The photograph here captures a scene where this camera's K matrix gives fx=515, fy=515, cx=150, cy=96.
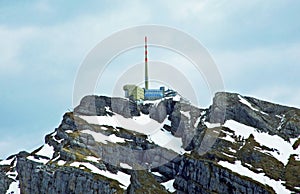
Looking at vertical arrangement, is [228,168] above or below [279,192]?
above

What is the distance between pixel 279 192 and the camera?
185375 millimetres

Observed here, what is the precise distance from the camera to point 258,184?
7298 inches

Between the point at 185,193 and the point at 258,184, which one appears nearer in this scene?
the point at 258,184

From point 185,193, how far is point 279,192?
35860 millimetres

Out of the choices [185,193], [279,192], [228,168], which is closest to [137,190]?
[185,193]

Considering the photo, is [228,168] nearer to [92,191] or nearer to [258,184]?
[258,184]

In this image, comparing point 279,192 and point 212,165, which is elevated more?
point 212,165

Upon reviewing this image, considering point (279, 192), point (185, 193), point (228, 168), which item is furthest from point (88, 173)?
point (279, 192)

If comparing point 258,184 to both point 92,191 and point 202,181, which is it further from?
point 92,191

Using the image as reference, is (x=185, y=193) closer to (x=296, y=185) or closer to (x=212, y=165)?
(x=212, y=165)

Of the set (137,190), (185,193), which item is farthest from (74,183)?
(185,193)

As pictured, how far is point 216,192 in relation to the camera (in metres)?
189

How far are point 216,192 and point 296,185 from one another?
105ft

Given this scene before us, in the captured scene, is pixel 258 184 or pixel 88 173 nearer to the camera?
pixel 258 184
